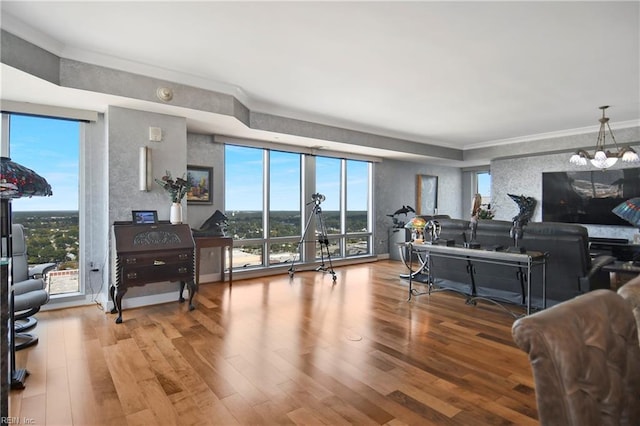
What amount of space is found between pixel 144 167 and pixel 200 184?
52.3 inches

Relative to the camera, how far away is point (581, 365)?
89 cm

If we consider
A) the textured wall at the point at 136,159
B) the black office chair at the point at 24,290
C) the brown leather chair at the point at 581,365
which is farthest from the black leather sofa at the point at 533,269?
the black office chair at the point at 24,290

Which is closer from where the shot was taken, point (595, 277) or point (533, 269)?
point (595, 277)

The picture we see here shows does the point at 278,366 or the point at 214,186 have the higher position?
the point at 214,186

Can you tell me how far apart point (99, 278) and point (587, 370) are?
4833mm

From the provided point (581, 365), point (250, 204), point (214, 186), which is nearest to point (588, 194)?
point (250, 204)

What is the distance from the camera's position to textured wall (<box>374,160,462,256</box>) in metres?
7.85

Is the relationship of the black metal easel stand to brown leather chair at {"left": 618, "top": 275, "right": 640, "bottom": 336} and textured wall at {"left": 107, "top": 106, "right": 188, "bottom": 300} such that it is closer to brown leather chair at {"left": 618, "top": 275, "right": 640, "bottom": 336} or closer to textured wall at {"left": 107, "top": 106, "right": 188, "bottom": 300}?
textured wall at {"left": 107, "top": 106, "right": 188, "bottom": 300}

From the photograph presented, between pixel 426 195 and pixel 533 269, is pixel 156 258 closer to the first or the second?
pixel 533 269

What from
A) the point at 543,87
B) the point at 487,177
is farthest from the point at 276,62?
the point at 487,177

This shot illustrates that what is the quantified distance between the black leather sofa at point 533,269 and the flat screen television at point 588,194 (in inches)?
121

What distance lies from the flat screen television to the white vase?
6929 mm

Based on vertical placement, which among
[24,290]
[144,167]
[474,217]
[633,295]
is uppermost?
[144,167]

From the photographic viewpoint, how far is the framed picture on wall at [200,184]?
17.0 ft
